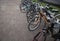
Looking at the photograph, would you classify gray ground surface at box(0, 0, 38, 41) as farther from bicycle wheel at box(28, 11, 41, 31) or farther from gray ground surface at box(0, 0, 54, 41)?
bicycle wheel at box(28, 11, 41, 31)

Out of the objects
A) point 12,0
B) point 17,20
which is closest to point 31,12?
point 17,20

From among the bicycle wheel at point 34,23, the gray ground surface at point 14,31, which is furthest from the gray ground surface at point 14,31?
the bicycle wheel at point 34,23

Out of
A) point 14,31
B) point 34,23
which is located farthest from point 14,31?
point 34,23

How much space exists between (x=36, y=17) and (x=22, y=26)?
1.20 m

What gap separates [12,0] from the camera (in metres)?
13.2

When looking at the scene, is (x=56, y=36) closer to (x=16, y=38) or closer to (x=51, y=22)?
(x=51, y=22)

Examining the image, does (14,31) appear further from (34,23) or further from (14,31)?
(34,23)

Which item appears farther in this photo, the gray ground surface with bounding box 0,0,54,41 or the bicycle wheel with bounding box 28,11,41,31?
the bicycle wheel with bounding box 28,11,41,31

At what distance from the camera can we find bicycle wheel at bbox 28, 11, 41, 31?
5069mm

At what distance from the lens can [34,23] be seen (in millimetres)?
5152

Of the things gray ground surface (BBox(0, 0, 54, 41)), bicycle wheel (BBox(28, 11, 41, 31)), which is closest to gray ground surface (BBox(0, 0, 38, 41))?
gray ground surface (BBox(0, 0, 54, 41))

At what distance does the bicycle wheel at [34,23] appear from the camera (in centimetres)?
507

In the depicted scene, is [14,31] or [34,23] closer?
[34,23]

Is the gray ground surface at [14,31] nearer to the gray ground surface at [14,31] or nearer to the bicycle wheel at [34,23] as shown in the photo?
the gray ground surface at [14,31]
